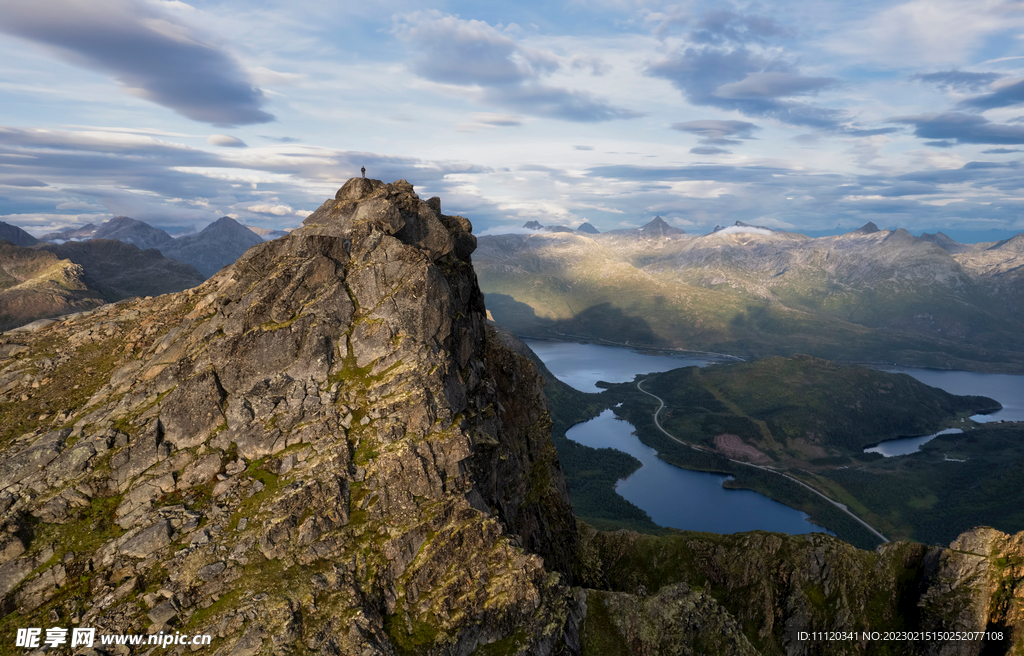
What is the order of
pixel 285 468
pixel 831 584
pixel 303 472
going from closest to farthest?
pixel 303 472
pixel 285 468
pixel 831 584

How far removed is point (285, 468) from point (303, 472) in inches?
82.2

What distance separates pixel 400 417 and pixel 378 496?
8.82 meters

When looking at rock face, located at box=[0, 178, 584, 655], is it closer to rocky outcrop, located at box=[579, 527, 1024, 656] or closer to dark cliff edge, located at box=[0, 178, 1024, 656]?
dark cliff edge, located at box=[0, 178, 1024, 656]

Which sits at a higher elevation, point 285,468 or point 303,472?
point 285,468

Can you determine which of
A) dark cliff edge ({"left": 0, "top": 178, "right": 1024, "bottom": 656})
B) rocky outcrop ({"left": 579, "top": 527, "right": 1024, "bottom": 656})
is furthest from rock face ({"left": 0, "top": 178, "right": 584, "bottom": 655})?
rocky outcrop ({"left": 579, "top": 527, "right": 1024, "bottom": 656})

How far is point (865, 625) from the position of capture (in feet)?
319

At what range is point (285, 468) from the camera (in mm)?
56156

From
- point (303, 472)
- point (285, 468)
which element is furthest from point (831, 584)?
point (285, 468)

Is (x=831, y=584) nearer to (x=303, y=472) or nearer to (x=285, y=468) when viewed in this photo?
(x=303, y=472)

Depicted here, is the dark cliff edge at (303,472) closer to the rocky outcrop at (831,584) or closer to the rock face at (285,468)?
the rock face at (285,468)

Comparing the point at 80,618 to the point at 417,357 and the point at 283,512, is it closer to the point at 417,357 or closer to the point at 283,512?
the point at 283,512

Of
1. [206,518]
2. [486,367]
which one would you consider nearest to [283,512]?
[206,518]

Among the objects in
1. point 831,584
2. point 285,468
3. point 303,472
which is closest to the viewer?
point 303,472

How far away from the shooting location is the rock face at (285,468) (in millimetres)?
47875
